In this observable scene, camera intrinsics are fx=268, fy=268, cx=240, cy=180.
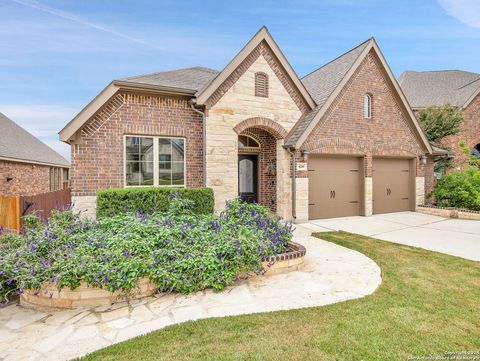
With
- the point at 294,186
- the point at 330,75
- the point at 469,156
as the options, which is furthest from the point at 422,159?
the point at 294,186

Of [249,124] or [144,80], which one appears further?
[249,124]

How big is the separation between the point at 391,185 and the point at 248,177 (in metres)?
6.73

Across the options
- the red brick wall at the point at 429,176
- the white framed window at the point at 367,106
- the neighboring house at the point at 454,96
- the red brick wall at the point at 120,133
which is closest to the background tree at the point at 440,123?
the neighboring house at the point at 454,96

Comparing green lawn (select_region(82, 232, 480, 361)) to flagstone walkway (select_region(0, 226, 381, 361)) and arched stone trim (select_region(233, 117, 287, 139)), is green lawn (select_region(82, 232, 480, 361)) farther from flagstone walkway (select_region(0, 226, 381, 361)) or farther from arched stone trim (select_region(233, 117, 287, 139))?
arched stone trim (select_region(233, 117, 287, 139))

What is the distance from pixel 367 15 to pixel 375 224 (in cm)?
1011

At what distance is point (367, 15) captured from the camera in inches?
Answer: 508

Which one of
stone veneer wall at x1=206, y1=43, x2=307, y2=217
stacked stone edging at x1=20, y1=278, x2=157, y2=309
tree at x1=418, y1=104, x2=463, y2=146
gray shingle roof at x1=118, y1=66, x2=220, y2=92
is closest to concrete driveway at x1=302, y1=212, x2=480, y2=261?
stone veneer wall at x1=206, y1=43, x2=307, y2=217

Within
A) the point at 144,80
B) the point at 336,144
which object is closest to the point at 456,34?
the point at 336,144

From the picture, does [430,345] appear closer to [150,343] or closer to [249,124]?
[150,343]

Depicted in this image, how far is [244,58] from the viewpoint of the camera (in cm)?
935

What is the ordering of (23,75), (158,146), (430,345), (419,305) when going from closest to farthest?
(430,345) → (419,305) → (158,146) → (23,75)

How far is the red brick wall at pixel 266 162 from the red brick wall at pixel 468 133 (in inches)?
568

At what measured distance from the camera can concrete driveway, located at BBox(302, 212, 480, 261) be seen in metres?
6.79

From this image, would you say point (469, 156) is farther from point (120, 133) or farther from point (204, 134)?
point (120, 133)
